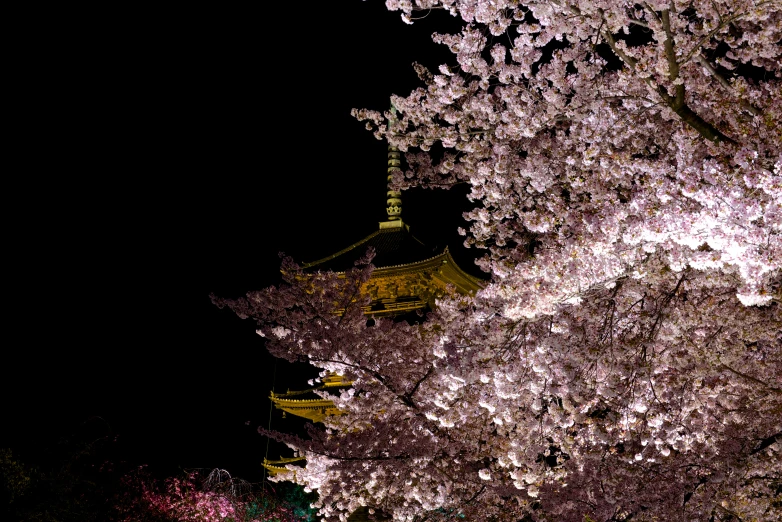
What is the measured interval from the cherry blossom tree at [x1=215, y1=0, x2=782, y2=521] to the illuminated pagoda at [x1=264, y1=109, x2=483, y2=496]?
11.2 m

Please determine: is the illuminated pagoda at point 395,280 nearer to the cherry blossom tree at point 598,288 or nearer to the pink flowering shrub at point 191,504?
the pink flowering shrub at point 191,504

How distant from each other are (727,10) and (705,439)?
406 cm

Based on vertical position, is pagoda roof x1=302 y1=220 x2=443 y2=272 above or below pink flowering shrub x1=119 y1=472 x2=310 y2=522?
above

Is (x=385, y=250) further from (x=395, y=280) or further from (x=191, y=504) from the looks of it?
(x=191, y=504)

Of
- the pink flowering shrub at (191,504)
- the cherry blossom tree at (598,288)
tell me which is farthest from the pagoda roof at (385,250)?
the cherry blossom tree at (598,288)

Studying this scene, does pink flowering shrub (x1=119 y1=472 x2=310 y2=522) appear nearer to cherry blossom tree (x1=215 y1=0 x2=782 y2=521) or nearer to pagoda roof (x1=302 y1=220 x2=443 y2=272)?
pagoda roof (x1=302 y1=220 x2=443 y2=272)

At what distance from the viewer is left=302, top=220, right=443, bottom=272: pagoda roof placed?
→ 20781 mm

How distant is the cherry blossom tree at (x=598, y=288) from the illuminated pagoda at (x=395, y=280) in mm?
11166

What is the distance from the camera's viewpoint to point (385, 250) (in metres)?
21.6

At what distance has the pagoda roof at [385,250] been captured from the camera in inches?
818

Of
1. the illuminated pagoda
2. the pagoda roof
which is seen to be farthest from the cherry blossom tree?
the pagoda roof

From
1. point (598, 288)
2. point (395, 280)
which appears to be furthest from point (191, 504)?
point (598, 288)

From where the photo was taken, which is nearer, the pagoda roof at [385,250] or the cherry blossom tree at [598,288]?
the cherry blossom tree at [598,288]

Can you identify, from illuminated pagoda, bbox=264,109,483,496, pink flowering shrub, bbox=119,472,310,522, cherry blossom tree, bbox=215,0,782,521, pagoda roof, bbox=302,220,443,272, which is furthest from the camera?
pagoda roof, bbox=302,220,443,272
